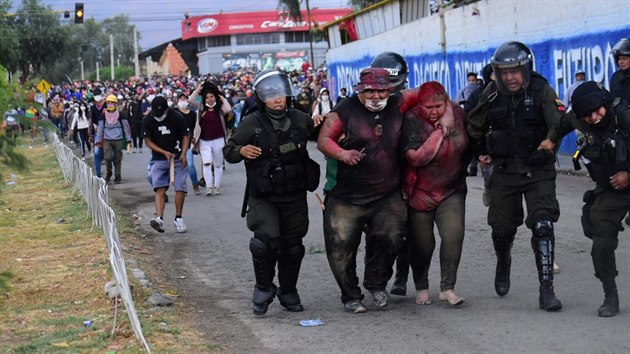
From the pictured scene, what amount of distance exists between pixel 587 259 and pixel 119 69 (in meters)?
133

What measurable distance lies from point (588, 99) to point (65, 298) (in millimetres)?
5030

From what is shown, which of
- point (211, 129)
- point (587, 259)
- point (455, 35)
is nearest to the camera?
point (587, 259)

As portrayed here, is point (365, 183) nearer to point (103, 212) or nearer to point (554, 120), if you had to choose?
point (554, 120)

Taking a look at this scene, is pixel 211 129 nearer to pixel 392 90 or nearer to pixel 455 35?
pixel 392 90

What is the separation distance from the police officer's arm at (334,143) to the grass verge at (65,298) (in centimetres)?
163

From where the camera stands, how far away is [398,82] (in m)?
8.59

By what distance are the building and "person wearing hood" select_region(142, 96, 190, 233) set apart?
97125 mm

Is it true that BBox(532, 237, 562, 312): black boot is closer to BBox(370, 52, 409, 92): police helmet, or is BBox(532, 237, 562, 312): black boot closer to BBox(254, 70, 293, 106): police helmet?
BBox(370, 52, 409, 92): police helmet

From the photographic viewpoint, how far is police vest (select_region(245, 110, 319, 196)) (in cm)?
846

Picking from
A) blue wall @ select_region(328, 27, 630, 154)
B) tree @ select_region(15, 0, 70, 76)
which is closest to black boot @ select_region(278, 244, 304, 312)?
blue wall @ select_region(328, 27, 630, 154)

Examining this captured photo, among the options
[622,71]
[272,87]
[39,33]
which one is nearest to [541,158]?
[272,87]

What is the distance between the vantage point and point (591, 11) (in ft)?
70.5

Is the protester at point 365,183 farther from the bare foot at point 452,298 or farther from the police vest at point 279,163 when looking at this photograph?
the bare foot at point 452,298

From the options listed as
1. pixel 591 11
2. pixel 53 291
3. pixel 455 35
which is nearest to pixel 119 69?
pixel 455 35
